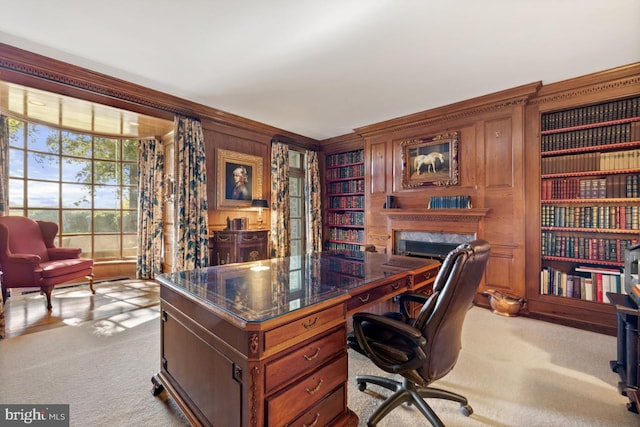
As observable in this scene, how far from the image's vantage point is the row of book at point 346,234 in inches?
216

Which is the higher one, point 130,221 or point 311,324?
point 130,221

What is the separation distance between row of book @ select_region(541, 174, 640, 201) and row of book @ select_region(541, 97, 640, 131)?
2.09 feet

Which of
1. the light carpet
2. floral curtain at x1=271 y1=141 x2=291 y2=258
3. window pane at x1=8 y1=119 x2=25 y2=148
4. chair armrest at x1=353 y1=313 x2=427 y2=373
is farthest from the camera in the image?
floral curtain at x1=271 y1=141 x2=291 y2=258

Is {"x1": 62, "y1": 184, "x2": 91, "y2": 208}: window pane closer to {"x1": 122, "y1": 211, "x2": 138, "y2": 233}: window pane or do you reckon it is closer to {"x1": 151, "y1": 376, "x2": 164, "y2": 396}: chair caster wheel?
{"x1": 122, "y1": 211, "x2": 138, "y2": 233}: window pane

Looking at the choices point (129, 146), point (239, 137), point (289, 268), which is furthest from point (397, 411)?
point (129, 146)

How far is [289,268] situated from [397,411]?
3.65ft

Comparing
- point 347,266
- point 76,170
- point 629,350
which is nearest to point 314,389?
point 347,266

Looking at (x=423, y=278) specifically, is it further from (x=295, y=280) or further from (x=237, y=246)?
(x=237, y=246)

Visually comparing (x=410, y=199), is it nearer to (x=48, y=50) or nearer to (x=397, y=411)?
(x=397, y=411)

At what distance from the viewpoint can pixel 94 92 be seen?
10.2 feet

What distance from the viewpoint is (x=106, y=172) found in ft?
17.1

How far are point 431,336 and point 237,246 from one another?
3322mm

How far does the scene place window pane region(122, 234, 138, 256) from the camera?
535cm

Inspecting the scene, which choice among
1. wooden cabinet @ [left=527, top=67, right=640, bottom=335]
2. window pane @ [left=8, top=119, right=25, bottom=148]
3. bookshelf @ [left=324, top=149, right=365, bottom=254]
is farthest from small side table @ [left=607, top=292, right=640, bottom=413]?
window pane @ [left=8, top=119, right=25, bottom=148]
